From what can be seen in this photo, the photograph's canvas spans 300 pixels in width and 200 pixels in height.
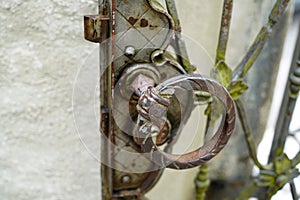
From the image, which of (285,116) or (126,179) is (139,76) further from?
(285,116)

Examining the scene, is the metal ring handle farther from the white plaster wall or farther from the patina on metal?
the white plaster wall

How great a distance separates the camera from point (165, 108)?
1.21 ft

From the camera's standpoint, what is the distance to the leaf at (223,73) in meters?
0.50

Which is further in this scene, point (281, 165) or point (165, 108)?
point (281, 165)

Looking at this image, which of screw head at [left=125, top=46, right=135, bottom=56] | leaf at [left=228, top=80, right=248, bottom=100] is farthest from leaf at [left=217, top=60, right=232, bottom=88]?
screw head at [left=125, top=46, right=135, bottom=56]

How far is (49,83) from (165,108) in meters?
0.23

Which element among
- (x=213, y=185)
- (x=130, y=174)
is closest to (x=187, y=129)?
(x=130, y=174)

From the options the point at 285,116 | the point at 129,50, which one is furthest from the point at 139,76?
the point at 285,116

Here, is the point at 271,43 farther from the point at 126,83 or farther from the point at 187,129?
the point at 126,83

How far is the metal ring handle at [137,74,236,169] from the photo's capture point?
37 cm

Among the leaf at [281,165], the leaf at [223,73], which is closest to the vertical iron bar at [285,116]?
the leaf at [281,165]

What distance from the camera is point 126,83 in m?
0.43

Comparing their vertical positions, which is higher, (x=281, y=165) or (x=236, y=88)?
(x=236, y=88)

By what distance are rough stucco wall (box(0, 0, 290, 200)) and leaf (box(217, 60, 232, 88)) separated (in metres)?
0.10
